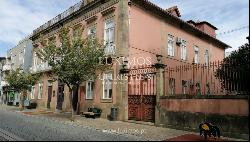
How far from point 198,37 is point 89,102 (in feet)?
44.9

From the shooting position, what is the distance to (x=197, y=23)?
30219 mm

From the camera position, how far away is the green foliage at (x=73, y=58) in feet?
53.0

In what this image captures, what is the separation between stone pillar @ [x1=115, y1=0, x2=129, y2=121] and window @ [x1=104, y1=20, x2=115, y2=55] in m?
0.71

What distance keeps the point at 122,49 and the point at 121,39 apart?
70 cm

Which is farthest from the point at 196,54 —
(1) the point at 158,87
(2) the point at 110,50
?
(1) the point at 158,87

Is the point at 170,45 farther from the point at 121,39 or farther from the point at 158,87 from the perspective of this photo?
the point at 158,87

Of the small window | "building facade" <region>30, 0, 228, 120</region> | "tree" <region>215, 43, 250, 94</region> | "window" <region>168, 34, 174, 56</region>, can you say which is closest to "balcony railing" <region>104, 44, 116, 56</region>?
"building facade" <region>30, 0, 228, 120</region>

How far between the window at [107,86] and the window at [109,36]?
5.43 ft

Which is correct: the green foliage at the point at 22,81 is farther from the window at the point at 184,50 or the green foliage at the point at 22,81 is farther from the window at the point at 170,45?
the window at the point at 184,50

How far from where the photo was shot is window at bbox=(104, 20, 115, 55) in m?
19.3

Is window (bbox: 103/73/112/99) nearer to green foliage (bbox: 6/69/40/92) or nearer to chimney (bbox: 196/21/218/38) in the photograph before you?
green foliage (bbox: 6/69/40/92)

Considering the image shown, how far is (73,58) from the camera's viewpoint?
16266 millimetres

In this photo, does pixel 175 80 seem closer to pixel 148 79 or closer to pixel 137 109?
pixel 148 79

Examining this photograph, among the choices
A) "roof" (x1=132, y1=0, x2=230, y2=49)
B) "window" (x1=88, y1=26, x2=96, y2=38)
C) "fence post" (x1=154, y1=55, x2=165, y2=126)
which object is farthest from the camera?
"window" (x1=88, y1=26, x2=96, y2=38)
